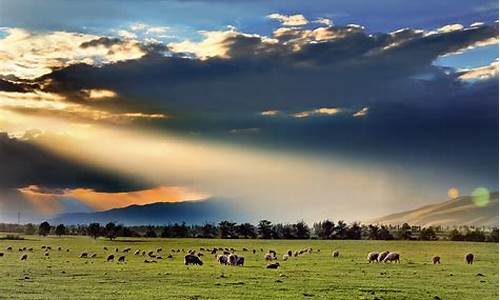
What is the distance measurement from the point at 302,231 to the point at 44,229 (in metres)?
9.59

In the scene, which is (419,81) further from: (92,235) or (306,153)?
(92,235)

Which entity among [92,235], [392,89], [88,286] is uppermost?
[392,89]

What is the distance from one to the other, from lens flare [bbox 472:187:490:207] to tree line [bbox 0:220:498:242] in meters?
1.99

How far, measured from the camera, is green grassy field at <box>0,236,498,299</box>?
19391 mm

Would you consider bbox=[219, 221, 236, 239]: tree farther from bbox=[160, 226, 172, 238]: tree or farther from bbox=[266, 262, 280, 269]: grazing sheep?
bbox=[160, 226, 172, 238]: tree

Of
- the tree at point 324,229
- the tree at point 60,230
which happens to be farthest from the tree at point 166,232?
the tree at point 324,229

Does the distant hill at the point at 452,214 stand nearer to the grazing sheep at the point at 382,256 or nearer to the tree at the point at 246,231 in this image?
the grazing sheep at the point at 382,256

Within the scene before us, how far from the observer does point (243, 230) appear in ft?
85.7

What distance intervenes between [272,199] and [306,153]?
192cm

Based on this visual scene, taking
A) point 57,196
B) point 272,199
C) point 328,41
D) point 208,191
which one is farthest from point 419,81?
point 57,196

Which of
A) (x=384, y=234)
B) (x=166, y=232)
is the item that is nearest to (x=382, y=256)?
(x=384, y=234)

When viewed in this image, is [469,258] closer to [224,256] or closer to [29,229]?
[224,256]

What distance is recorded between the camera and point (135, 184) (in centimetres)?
2375

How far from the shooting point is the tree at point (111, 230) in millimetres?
26416
